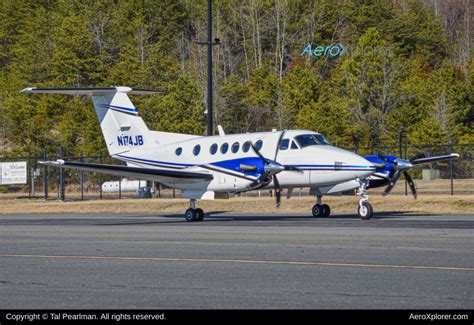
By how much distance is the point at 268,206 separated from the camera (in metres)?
34.2

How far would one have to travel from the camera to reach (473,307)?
9.38 m

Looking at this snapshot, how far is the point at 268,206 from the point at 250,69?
66243 millimetres

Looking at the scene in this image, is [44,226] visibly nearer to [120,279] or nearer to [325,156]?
[325,156]

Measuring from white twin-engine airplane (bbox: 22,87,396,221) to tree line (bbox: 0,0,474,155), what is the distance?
30.4 m

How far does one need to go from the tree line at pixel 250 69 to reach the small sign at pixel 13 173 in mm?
17908

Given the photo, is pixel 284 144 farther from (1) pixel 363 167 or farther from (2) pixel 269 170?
(1) pixel 363 167

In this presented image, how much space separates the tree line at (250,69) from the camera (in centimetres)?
6688

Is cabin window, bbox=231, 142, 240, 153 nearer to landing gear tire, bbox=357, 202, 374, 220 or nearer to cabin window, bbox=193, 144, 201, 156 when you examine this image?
cabin window, bbox=193, 144, 201, 156

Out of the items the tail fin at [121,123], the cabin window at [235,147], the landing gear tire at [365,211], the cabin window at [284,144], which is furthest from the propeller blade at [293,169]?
the tail fin at [121,123]

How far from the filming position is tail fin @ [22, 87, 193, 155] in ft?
104

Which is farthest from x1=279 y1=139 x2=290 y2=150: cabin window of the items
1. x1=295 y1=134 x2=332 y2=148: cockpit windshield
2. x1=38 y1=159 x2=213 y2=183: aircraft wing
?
x1=38 y1=159 x2=213 y2=183: aircraft wing

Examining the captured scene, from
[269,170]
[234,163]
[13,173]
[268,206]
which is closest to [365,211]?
[269,170]
